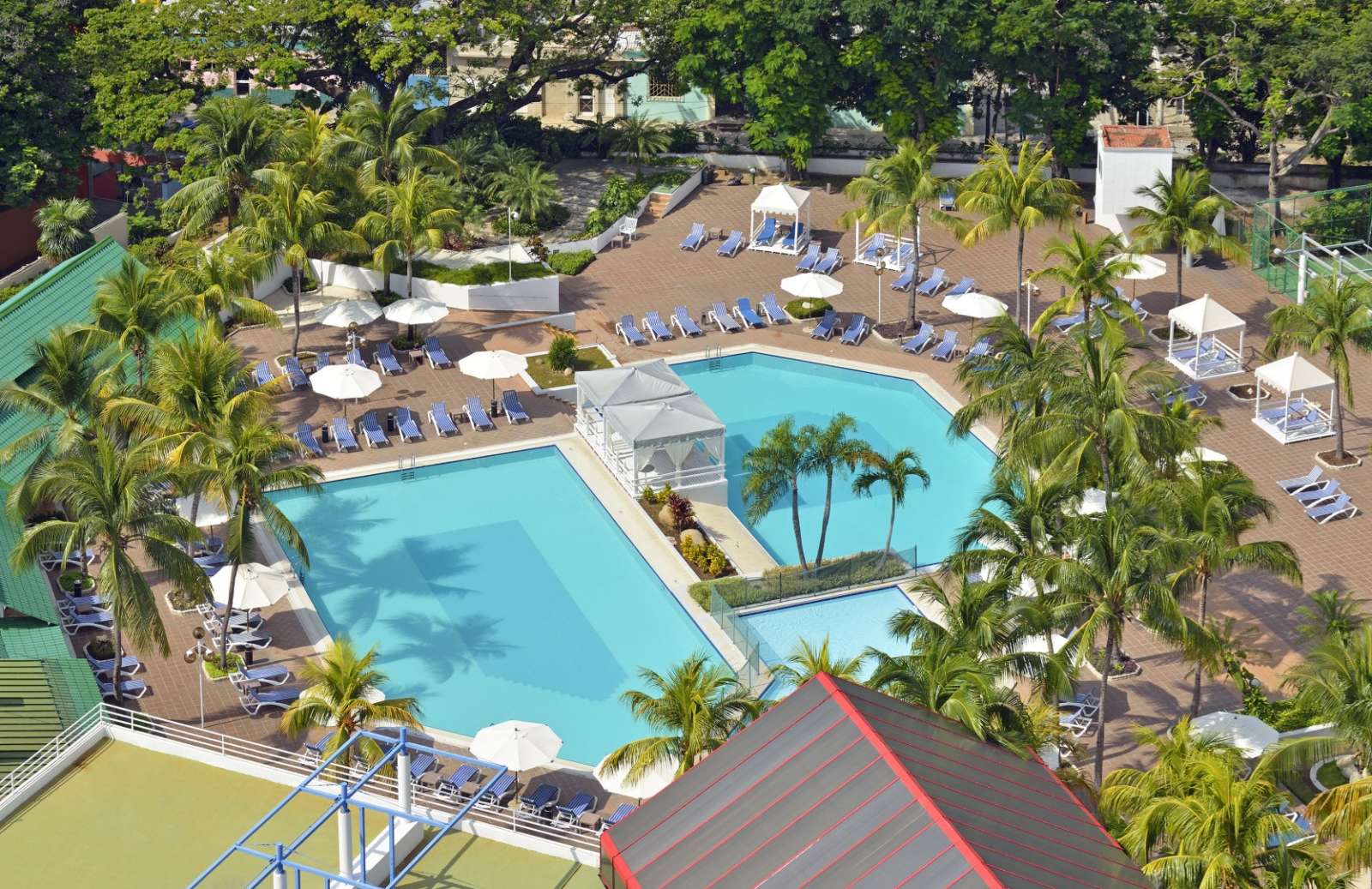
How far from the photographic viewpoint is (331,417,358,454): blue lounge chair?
4222 centimetres

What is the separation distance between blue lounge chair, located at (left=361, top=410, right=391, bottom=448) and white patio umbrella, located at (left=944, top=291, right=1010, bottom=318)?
45.4ft

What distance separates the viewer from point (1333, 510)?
38250 millimetres

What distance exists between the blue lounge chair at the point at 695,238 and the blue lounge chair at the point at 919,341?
8.29 m

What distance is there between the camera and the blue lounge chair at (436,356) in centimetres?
4631

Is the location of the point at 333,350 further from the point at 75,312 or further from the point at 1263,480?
the point at 1263,480

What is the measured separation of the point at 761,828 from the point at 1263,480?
21388mm

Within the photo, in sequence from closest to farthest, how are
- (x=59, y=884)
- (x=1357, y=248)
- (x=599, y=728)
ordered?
(x=59, y=884) < (x=599, y=728) < (x=1357, y=248)

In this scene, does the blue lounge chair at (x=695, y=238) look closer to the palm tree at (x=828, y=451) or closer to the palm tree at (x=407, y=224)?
the palm tree at (x=407, y=224)

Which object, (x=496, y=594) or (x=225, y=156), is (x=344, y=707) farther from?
(x=225, y=156)

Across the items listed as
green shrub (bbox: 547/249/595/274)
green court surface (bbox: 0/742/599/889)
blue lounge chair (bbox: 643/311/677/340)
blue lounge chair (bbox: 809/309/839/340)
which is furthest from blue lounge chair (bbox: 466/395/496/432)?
green court surface (bbox: 0/742/599/889)

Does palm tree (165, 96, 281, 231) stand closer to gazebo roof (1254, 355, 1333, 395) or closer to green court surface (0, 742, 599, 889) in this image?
green court surface (0, 742, 599, 889)

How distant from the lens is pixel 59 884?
77.7 feet

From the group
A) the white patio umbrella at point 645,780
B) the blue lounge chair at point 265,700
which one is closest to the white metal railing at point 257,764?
the white patio umbrella at point 645,780

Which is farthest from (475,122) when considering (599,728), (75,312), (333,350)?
(599,728)
